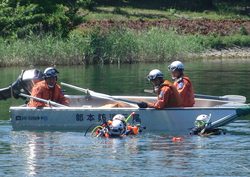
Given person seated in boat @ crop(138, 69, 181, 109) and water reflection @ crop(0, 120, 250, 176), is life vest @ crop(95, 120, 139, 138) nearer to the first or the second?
water reflection @ crop(0, 120, 250, 176)

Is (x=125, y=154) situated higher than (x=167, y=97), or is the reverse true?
(x=167, y=97)

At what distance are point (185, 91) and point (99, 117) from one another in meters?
2.29

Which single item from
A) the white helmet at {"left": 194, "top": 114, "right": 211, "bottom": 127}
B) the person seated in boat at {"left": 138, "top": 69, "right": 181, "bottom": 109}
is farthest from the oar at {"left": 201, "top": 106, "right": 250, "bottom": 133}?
the person seated in boat at {"left": 138, "top": 69, "right": 181, "bottom": 109}

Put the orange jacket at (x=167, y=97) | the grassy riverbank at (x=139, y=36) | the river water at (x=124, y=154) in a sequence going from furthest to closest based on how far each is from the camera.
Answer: the grassy riverbank at (x=139, y=36)
the orange jacket at (x=167, y=97)
the river water at (x=124, y=154)

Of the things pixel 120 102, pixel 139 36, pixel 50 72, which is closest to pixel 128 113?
pixel 120 102

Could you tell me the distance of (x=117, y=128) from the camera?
1024 inches

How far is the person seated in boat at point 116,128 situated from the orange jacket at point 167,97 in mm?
849

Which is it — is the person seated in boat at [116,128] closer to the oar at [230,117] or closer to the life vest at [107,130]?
the life vest at [107,130]

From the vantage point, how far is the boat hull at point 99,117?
2669cm

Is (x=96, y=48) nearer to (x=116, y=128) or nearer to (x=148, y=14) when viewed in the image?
(x=148, y=14)

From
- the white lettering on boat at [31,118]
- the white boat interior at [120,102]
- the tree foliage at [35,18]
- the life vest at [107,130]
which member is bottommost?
the life vest at [107,130]

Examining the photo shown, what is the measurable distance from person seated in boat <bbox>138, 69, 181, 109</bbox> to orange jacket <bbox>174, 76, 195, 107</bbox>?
399 millimetres

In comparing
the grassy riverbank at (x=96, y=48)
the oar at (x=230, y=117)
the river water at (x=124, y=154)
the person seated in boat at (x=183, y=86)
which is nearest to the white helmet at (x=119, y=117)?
the river water at (x=124, y=154)

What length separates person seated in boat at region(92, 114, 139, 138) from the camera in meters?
26.0
